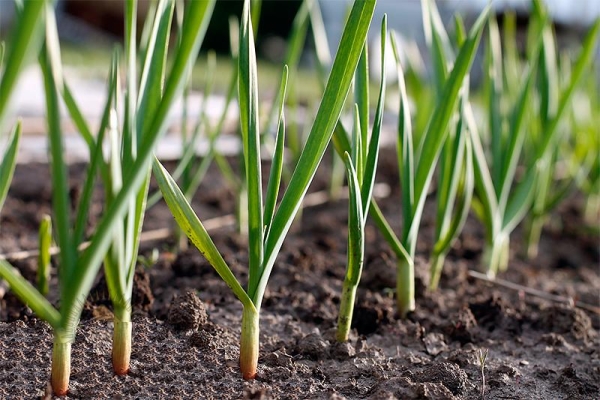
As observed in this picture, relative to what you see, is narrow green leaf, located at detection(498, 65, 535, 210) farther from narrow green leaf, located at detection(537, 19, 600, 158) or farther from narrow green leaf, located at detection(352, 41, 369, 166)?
narrow green leaf, located at detection(352, 41, 369, 166)

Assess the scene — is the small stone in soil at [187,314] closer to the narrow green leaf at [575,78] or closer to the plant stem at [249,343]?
the plant stem at [249,343]

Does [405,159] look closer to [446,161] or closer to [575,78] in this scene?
[446,161]

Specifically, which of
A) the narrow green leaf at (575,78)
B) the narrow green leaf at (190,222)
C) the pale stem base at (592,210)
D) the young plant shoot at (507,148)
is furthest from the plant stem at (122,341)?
the pale stem base at (592,210)

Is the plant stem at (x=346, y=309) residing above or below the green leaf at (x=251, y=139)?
below

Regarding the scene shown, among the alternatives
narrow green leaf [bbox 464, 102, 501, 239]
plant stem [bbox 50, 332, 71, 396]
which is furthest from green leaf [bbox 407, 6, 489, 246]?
plant stem [bbox 50, 332, 71, 396]

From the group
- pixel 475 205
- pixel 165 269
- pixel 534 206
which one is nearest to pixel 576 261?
pixel 534 206
